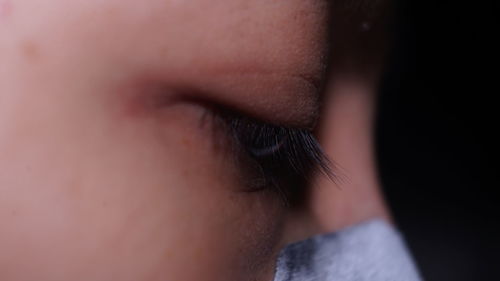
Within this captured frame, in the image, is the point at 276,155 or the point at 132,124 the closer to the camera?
the point at 132,124

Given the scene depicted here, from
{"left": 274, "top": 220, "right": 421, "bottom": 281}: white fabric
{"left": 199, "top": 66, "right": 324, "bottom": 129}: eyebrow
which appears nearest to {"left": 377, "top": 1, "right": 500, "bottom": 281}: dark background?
{"left": 274, "top": 220, "right": 421, "bottom": 281}: white fabric

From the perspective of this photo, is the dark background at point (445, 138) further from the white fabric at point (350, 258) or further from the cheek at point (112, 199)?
the cheek at point (112, 199)

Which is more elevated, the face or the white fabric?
the face

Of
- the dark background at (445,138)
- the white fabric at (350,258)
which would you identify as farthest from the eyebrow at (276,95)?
the dark background at (445,138)

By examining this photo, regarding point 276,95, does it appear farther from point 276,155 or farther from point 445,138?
point 445,138

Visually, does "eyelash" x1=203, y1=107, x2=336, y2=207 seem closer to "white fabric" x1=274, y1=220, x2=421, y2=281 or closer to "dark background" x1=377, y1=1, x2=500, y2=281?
"white fabric" x1=274, y1=220, x2=421, y2=281

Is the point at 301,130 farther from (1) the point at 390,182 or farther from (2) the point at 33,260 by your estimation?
(1) the point at 390,182

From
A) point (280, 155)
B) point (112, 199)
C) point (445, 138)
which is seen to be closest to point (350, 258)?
point (280, 155)
